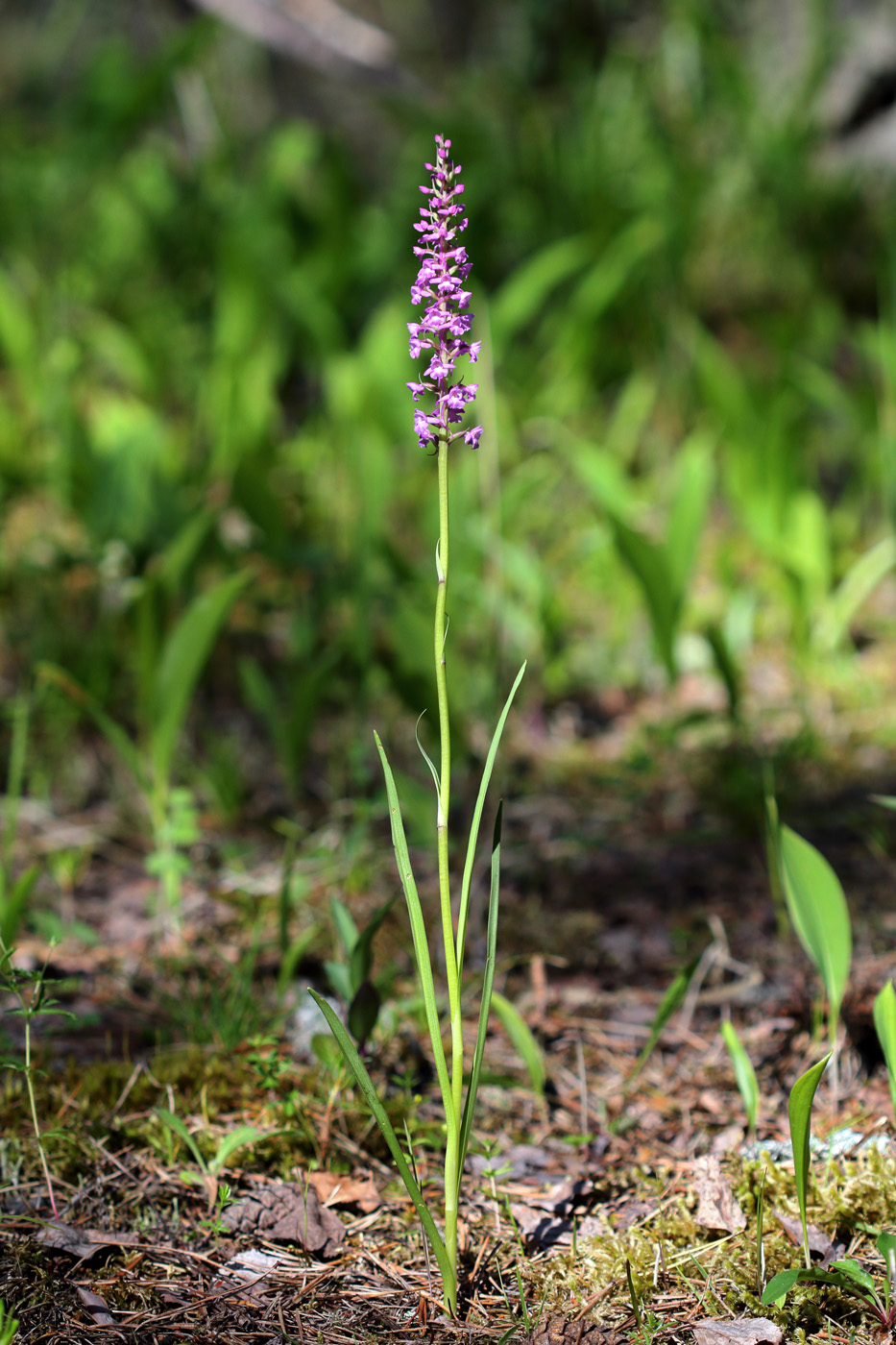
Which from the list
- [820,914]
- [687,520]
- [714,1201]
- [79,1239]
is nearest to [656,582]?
[687,520]

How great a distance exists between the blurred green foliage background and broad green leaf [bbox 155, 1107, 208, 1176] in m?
0.71

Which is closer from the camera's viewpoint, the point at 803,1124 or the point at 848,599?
the point at 803,1124

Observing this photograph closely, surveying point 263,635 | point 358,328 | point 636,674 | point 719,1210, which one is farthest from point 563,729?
point 358,328

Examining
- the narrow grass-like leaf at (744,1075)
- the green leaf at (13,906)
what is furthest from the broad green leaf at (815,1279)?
the green leaf at (13,906)

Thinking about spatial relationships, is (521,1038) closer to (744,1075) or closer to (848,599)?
(744,1075)

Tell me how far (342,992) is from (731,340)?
3.37m

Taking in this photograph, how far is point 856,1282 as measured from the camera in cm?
94

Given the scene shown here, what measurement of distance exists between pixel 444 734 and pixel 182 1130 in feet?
1.83

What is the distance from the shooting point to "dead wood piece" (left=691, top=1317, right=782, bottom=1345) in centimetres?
92

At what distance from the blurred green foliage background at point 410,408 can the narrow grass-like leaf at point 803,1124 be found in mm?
797

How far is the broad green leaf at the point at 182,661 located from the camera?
165 cm

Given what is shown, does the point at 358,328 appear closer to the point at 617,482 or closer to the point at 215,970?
the point at 617,482

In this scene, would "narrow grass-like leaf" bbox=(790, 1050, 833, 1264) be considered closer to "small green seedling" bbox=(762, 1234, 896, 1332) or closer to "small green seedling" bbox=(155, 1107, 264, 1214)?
"small green seedling" bbox=(762, 1234, 896, 1332)

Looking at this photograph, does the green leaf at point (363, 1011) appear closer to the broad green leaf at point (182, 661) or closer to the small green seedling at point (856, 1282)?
the small green seedling at point (856, 1282)
